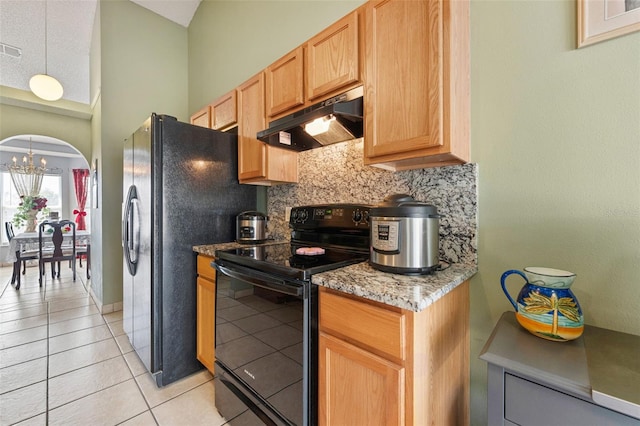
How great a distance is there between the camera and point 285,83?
173 centimetres

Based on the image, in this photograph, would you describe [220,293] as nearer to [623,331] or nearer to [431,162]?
[431,162]

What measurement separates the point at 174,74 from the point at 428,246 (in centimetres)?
411

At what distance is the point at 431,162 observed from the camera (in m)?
1.30

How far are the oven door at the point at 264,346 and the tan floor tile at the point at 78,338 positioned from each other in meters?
1.76

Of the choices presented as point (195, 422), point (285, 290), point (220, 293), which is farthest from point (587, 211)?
point (195, 422)

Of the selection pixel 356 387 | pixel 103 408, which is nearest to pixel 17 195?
pixel 103 408

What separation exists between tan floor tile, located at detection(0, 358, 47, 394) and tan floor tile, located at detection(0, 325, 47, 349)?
50cm

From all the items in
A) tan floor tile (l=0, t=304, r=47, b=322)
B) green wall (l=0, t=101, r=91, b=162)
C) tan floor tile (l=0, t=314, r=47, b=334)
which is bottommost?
tan floor tile (l=0, t=314, r=47, b=334)

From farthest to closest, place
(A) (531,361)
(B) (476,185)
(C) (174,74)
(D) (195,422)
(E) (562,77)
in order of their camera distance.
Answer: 1. (C) (174,74)
2. (D) (195,422)
3. (B) (476,185)
4. (E) (562,77)
5. (A) (531,361)

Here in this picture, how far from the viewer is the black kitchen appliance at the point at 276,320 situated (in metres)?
1.10

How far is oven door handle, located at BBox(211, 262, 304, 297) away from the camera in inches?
43.0

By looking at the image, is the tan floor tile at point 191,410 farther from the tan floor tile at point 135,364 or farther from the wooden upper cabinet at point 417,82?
the wooden upper cabinet at point 417,82

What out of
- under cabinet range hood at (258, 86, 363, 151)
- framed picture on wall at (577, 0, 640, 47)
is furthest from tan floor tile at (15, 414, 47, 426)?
framed picture on wall at (577, 0, 640, 47)

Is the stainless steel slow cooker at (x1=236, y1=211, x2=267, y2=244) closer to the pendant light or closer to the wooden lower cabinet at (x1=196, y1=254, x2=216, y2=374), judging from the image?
the wooden lower cabinet at (x1=196, y1=254, x2=216, y2=374)
